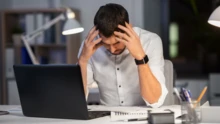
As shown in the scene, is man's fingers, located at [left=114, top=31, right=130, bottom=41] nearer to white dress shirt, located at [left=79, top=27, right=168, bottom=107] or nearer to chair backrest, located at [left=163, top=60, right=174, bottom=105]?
Result: white dress shirt, located at [left=79, top=27, right=168, bottom=107]

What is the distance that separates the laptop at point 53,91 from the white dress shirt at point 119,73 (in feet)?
1.31

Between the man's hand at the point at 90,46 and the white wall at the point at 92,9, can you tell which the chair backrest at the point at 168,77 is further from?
the white wall at the point at 92,9

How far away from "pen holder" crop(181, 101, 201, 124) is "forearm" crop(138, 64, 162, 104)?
1.05 ft

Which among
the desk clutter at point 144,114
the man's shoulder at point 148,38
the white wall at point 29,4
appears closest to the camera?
the desk clutter at point 144,114

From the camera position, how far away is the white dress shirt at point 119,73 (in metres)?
2.50

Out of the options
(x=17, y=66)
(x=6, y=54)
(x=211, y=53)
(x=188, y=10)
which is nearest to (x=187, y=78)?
(x=211, y=53)

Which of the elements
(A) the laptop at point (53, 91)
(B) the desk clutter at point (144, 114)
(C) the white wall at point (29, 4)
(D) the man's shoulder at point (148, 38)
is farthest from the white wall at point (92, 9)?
(A) the laptop at point (53, 91)

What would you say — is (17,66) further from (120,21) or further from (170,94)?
(170,94)

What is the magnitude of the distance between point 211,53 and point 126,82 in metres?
3.11

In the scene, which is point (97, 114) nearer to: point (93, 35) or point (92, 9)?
point (93, 35)

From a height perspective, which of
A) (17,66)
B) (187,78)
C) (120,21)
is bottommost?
(187,78)

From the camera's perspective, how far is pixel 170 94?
2.60m

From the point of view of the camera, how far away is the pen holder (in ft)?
6.16

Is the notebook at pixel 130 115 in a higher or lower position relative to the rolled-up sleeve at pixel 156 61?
lower
